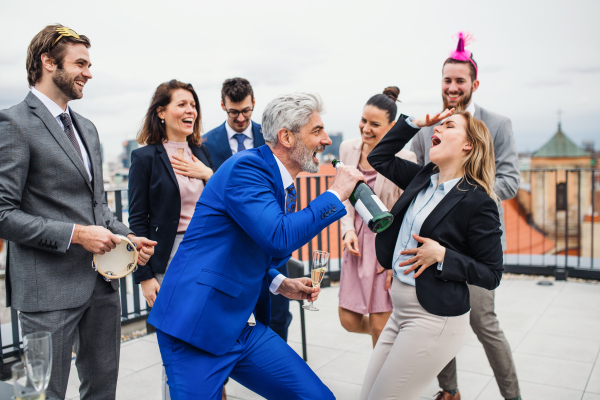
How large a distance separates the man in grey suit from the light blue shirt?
1.20 metres

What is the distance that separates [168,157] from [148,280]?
2.25 ft

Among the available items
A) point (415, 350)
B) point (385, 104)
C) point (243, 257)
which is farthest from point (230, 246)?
point (385, 104)

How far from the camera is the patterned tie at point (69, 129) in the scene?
6.38 ft

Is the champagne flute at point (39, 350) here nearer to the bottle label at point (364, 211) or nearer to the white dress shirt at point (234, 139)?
the bottle label at point (364, 211)

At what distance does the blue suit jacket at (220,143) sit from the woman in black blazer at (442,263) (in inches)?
64.0

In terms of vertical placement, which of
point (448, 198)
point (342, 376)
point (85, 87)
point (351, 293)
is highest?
point (85, 87)

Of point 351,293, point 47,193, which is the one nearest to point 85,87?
point 47,193

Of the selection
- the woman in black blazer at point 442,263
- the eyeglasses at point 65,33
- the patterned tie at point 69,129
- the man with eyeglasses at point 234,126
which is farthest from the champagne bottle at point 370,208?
the man with eyeglasses at point 234,126

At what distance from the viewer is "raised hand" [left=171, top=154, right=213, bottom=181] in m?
2.44

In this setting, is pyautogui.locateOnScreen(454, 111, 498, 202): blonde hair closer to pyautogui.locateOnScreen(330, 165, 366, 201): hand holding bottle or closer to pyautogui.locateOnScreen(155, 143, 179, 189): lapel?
pyautogui.locateOnScreen(330, 165, 366, 201): hand holding bottle

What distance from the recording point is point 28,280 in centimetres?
182

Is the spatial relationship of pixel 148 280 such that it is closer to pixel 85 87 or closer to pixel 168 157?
pixel 168 157

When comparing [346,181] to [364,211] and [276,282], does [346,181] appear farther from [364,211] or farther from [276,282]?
[276,282]

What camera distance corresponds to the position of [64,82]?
6.21 feet
